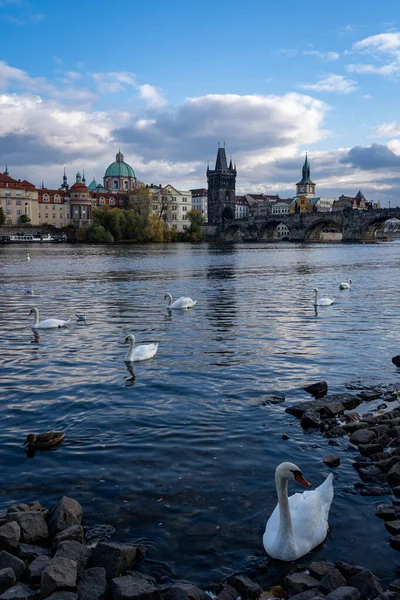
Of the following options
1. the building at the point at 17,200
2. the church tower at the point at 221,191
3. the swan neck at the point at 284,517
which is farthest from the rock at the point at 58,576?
the church tower at the point at 221,191

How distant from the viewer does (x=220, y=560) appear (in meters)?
5.46

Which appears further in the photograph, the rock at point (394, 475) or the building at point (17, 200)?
the building at point (17, 200)

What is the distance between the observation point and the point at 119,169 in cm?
18238

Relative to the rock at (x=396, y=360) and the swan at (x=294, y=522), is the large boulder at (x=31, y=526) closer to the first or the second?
the swan at (x=294, y=522)

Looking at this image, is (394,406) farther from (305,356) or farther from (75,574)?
(75,574)

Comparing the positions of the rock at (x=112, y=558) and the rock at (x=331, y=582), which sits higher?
the rock at (x=112, y=558)

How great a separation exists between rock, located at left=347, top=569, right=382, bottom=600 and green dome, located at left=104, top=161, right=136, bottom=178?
18407cm

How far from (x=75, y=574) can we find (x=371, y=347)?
11.4 meters

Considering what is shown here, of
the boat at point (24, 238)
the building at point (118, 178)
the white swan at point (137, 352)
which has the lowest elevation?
the white swan at point (137, 352)

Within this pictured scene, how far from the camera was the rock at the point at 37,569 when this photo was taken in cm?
489

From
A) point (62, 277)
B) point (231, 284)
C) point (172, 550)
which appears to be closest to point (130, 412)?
point (172, 550)

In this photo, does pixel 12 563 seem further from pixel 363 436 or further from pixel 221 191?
pixel 221 191

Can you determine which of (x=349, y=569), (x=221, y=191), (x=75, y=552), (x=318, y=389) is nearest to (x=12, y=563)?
(x=75, y=552)

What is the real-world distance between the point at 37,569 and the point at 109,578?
0.64m
